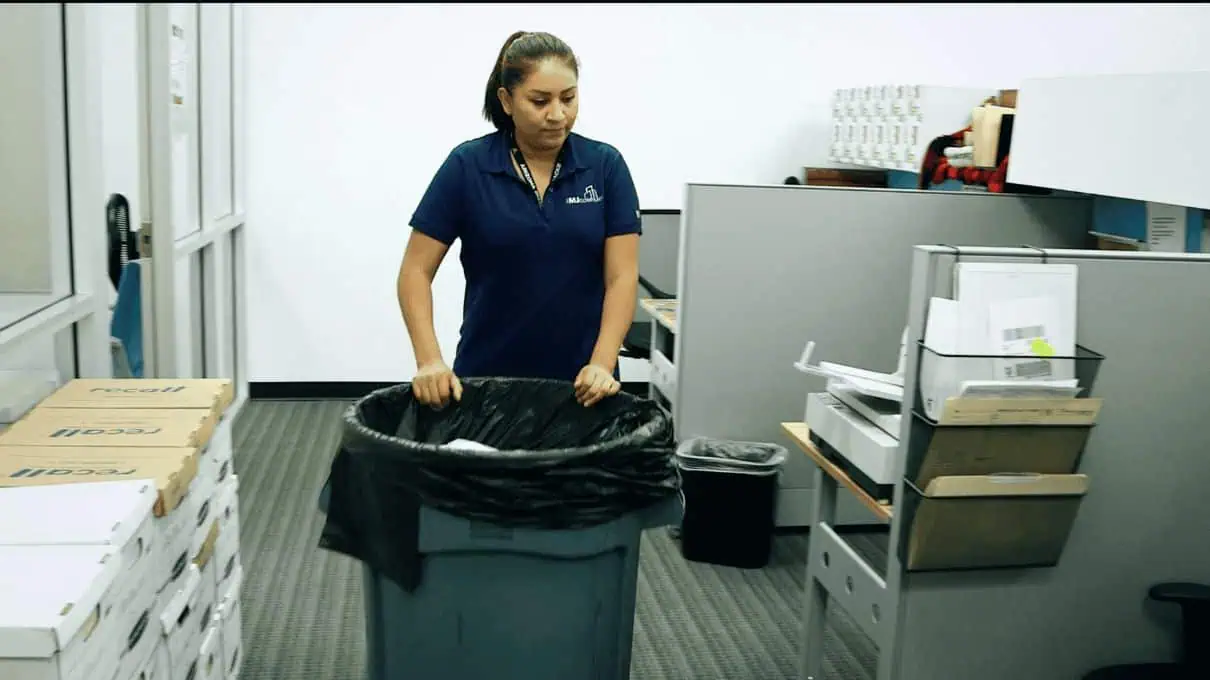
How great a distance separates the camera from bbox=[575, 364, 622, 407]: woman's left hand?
1500 mm

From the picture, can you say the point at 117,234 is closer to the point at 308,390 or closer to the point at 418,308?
the point at 418,308

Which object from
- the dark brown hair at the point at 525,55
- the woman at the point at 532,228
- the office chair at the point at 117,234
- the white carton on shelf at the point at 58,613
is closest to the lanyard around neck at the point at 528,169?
the woman at the point at 532,228

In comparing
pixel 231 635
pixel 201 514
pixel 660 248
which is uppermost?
pixel 660 248

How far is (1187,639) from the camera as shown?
1595mm

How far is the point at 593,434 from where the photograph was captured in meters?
1.57

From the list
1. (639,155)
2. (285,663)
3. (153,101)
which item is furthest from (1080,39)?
(285,663)

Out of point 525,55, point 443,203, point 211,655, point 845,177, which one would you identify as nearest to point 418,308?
point 443,203

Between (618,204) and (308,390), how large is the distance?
2.90 m

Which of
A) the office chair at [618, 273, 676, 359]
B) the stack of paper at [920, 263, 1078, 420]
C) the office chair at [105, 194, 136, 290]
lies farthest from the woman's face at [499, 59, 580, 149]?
the office chair at [618, 273, 676, 359]

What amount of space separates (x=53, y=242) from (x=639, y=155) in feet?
8.86

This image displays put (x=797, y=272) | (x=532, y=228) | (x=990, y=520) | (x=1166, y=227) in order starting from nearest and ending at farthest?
(x=990, y=520) → (x=532, y=228) → (x=1166, y=227) → (x=797, y=272)

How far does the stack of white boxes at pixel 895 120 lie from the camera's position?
3.06 metres

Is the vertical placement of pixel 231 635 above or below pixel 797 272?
below

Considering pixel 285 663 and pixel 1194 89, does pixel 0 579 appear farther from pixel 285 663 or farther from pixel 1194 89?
pixel 1194 89
